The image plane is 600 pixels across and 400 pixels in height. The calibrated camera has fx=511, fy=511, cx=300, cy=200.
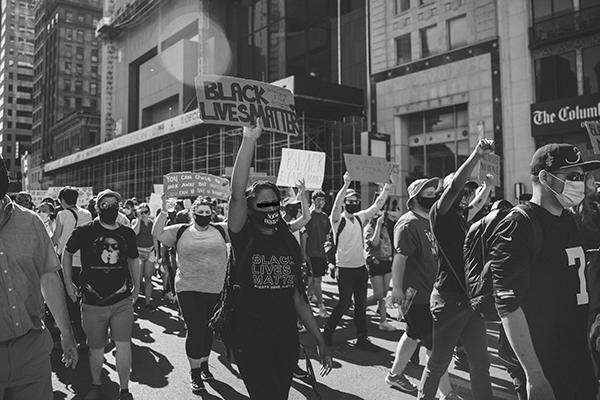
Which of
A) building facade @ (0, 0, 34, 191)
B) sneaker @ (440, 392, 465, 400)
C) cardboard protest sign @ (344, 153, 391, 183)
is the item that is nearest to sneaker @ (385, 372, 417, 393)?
sneaker @ (440, 392, 465, 400)

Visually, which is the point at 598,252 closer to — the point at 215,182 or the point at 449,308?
the point at 449,308

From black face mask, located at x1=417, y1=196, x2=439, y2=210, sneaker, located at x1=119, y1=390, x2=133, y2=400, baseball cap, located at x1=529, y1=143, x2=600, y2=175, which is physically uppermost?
baseball cap, located at x1=529, y1=143, x2=600, y2=175

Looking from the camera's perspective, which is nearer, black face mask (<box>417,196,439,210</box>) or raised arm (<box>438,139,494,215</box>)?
raised arm (<box>438,139,494,215</box>)

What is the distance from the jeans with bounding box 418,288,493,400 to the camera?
3.78 metres

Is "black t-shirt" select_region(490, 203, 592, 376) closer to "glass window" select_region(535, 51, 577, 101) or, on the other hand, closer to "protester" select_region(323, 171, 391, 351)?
"protester" select_region(323, 171, 391, 351)

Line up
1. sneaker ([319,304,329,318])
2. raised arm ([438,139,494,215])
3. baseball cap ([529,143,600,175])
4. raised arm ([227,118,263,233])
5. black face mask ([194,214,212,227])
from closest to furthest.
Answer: baseball cap ([529,143,600,175]) → raised arm ([227,118,263,233]) → raised arm ([438,139,494,215]) → black face mask ([194,214,212,227]) → sneaker ([319,304,329,318])

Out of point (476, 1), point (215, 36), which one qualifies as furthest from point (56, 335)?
point (215, 36)

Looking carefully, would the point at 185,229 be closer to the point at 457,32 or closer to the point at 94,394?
the point at 94,394

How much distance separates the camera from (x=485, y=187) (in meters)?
4.80

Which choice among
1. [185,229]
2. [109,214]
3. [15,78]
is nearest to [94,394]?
[109,214]

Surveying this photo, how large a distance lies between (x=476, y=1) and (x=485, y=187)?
1831cm

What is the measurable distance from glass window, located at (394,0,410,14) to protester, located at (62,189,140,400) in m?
21.1

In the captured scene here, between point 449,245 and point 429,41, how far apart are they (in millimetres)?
20083

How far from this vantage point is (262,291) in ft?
10.5
